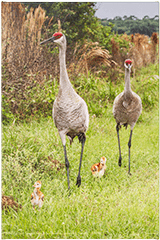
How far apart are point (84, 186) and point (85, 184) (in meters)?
0.09

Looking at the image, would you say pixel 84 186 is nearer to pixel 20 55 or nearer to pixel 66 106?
pixel 66 106

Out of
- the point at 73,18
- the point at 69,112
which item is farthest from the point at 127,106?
the point at 73,18

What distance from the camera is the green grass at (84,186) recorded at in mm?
2229

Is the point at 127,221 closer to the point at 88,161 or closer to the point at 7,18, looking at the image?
the point at 88,161

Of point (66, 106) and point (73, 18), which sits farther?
point (73, 18)

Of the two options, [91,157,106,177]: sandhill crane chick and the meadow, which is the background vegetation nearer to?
the meadow

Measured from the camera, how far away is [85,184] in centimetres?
294

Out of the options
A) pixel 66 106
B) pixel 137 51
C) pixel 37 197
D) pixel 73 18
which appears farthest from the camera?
pixel 137 51

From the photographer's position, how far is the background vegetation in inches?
89.8

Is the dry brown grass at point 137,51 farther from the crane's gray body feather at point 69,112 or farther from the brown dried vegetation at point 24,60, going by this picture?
the crane's gray body feather at point 69,112

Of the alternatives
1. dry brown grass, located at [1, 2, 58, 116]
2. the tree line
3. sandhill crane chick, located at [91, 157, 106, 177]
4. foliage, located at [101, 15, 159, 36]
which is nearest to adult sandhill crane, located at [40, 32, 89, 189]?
sandhill crane chick, located at [91, 157, 106, 177]

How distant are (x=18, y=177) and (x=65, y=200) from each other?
74 cm

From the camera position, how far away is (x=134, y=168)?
3428 millimetres

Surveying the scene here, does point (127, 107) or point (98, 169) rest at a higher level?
point (127, 107)
